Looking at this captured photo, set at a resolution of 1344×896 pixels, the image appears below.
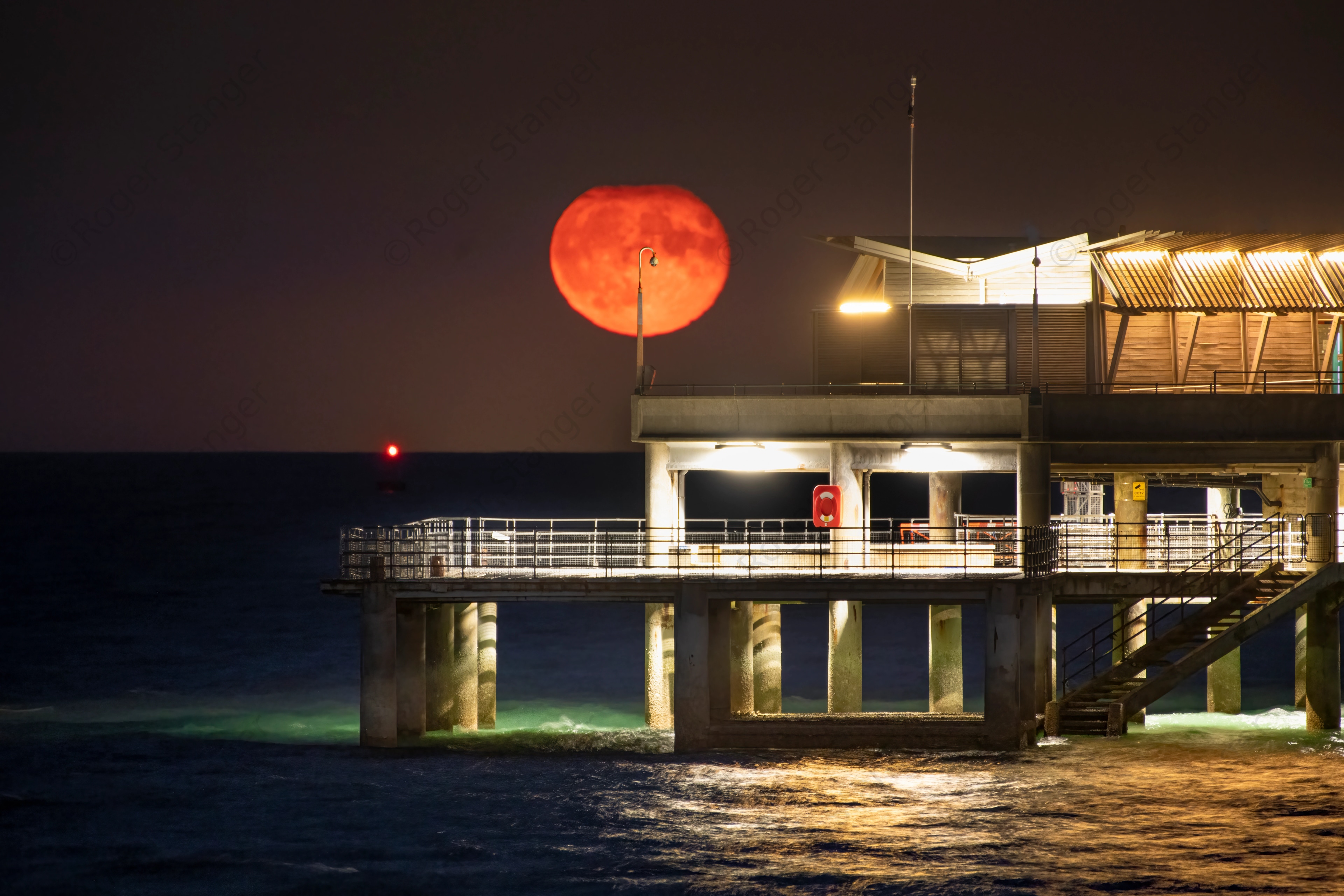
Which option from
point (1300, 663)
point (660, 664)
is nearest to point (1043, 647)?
point (660, 664)

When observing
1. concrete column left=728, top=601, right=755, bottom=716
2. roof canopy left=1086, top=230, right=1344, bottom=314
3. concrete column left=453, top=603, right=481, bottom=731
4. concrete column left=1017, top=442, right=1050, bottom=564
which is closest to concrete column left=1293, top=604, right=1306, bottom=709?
roof canopy left=1086, top=230, right=1344, bottom=314

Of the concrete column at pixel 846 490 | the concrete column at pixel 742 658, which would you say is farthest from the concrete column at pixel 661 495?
the concrete column at pixel 846 490

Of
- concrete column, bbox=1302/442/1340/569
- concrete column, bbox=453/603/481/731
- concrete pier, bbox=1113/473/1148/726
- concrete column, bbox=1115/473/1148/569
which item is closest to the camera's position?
concrete column, bbox=1302/442/1340/569

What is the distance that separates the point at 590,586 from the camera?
114 feet

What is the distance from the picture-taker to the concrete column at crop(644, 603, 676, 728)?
1597 inches

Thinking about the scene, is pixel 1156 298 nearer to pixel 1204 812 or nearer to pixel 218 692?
pixel 1204 812

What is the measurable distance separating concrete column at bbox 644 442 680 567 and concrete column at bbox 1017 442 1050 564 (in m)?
8.74

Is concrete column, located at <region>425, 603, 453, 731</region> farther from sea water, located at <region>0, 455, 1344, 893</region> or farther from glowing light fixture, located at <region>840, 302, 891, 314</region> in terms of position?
glowing light fixture, located at <region>840, 302, 891, 314</region>

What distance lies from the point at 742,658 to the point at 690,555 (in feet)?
19.6

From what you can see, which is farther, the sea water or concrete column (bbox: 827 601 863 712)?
concrete column (bbox: 827 601 863 712)

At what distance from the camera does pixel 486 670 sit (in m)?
41.9

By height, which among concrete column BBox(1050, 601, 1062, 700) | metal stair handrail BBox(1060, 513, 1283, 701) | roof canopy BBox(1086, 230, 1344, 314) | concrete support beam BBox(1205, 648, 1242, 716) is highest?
roof canopy BBox(1086, 230, 1344, 314)

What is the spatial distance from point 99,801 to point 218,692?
72.9 feet

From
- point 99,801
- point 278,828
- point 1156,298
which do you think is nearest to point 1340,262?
point 1156,298
